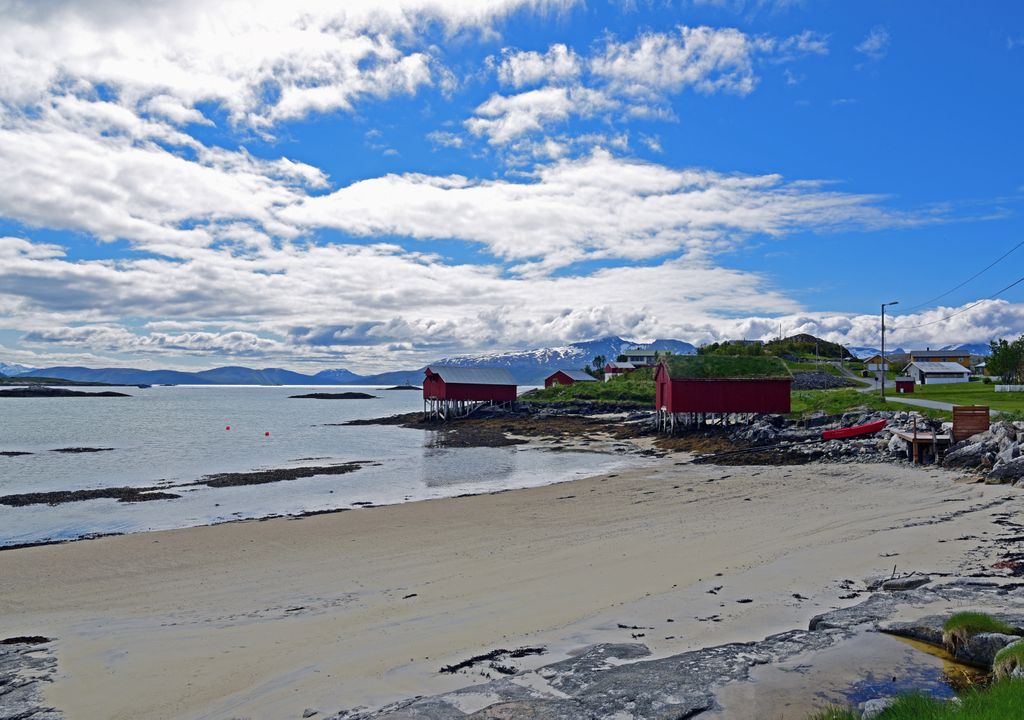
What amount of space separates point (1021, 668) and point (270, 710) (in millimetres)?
7076

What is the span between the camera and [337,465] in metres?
36.3

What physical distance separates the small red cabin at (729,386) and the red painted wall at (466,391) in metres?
30.1

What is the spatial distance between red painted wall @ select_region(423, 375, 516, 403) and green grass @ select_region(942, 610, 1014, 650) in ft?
211

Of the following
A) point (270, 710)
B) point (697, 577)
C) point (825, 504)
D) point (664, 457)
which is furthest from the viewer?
point (664, 457)

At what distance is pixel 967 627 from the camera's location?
7.32m

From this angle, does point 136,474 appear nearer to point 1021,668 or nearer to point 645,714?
point 645,714

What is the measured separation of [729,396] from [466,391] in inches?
1337

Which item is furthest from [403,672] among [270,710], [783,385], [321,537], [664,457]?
[783,385]

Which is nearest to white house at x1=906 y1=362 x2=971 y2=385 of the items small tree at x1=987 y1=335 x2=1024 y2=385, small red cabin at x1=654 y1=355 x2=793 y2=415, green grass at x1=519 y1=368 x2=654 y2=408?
small tree at x1=987 y1=335 x2=1024 y2=385

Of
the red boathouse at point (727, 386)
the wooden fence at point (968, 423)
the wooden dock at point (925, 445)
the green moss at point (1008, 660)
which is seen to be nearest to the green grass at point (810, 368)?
the red boathouse at point (727, 386)

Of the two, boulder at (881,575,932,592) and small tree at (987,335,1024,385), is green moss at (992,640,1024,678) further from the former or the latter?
small tree at (987,335,1024,385)

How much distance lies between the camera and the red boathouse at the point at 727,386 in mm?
42938

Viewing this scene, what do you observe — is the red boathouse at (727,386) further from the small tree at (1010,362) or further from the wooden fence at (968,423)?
the small tree at (1010,362)

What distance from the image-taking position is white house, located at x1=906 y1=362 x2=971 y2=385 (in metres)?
73.1
